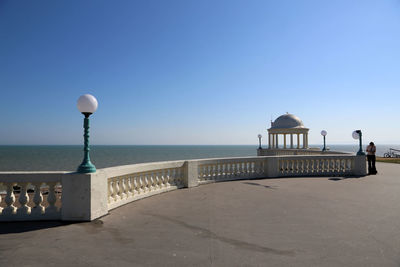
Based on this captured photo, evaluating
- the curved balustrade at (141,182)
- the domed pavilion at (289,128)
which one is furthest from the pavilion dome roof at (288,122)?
the curved balustrade at (141,182)

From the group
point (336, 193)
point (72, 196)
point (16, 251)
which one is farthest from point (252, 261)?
point (336, 193)

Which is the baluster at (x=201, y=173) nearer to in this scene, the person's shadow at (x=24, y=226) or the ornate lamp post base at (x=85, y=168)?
the ornate lamp post base at (x=85, y=168)

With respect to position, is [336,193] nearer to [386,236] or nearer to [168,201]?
[386,236]

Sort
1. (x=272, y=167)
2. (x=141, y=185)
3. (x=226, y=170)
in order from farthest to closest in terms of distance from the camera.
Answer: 1. (x=272, y=167)
2. (x=226, y=170)
3. (x=141, y=185)

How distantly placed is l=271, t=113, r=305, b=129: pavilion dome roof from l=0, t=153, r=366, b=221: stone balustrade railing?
15995mm

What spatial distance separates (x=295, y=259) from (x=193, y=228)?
6.62 ft

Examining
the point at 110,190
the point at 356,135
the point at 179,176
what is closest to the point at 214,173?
the point at 179,176

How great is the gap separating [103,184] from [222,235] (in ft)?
10.4

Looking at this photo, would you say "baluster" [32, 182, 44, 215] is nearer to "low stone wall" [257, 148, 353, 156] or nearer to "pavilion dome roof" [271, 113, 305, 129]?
"low stone wall" [257, 148, 353, 156]

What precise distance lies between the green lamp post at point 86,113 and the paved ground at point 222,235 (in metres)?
1.23

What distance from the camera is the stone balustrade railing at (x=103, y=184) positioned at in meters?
5.30

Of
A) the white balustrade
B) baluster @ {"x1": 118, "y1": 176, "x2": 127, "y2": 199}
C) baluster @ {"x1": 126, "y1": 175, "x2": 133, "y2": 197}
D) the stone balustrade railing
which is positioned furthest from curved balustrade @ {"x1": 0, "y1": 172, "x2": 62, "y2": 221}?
baluster @ {"x1": 126, "y1": 175, "x2": 133, "y2": 197}

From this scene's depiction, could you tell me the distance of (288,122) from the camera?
26484 mm

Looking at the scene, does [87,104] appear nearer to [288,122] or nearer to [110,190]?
[110,190]
